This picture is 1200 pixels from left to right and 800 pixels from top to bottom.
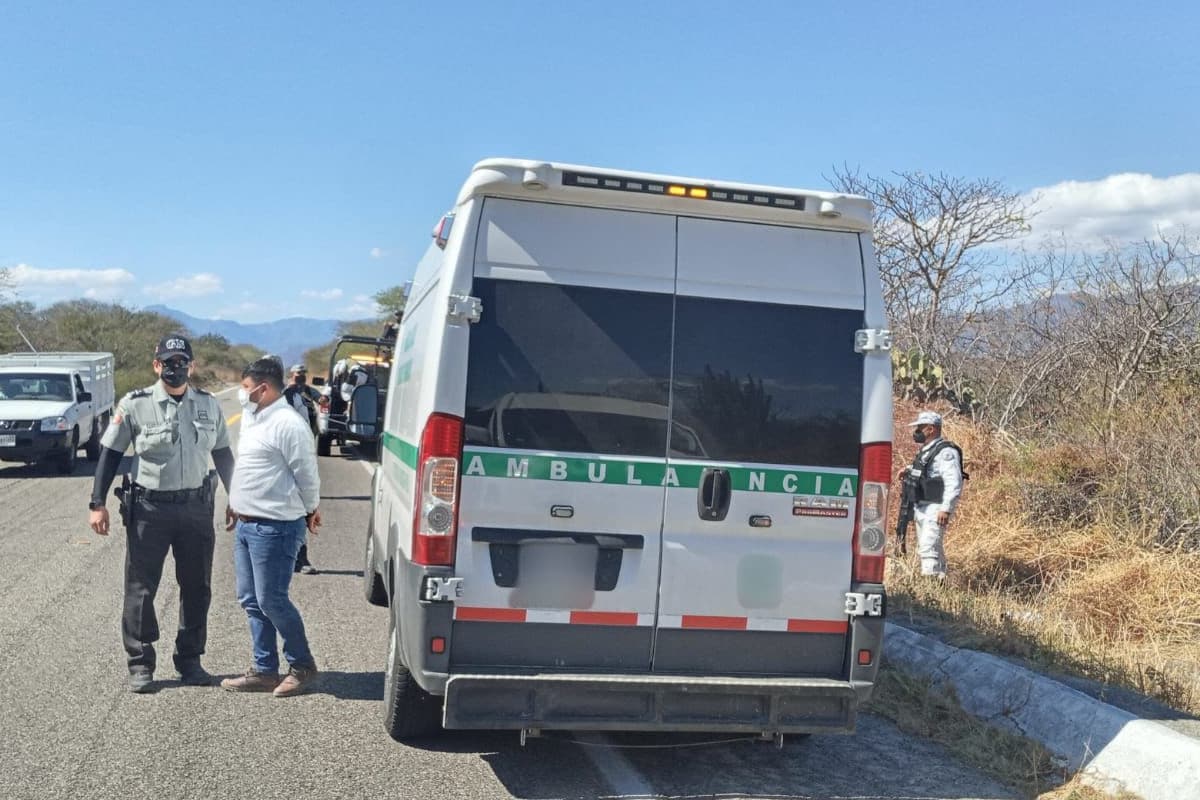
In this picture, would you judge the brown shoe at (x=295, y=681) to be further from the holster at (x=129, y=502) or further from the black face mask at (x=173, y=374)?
the black face mask at (x=173, y=374)

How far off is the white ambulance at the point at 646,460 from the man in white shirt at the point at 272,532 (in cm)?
143

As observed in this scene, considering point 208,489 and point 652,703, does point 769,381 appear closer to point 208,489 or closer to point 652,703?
point 652,703

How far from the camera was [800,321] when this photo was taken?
520 cm

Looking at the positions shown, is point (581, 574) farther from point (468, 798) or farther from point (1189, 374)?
point (1189, 374)

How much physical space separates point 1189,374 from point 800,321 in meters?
9.32

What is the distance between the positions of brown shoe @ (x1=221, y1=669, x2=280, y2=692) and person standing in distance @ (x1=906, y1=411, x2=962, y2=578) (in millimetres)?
5617

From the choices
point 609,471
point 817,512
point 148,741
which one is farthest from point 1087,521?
point 148,741

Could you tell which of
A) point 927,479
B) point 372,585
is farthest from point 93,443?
point 927,479

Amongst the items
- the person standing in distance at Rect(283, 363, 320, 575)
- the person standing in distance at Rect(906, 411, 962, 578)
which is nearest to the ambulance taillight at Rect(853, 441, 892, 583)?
the person standing in distance at Rect(906, 411, 962, 578)

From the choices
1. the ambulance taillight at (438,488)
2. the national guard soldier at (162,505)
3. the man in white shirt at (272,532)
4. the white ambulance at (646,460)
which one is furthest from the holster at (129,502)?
the ambulance taillight at (438,488)

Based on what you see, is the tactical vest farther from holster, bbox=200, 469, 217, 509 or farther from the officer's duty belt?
the officer's duty belt

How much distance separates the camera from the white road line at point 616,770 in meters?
5.13

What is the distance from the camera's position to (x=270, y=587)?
250 inches

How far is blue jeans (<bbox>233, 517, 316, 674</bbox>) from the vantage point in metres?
6.34
